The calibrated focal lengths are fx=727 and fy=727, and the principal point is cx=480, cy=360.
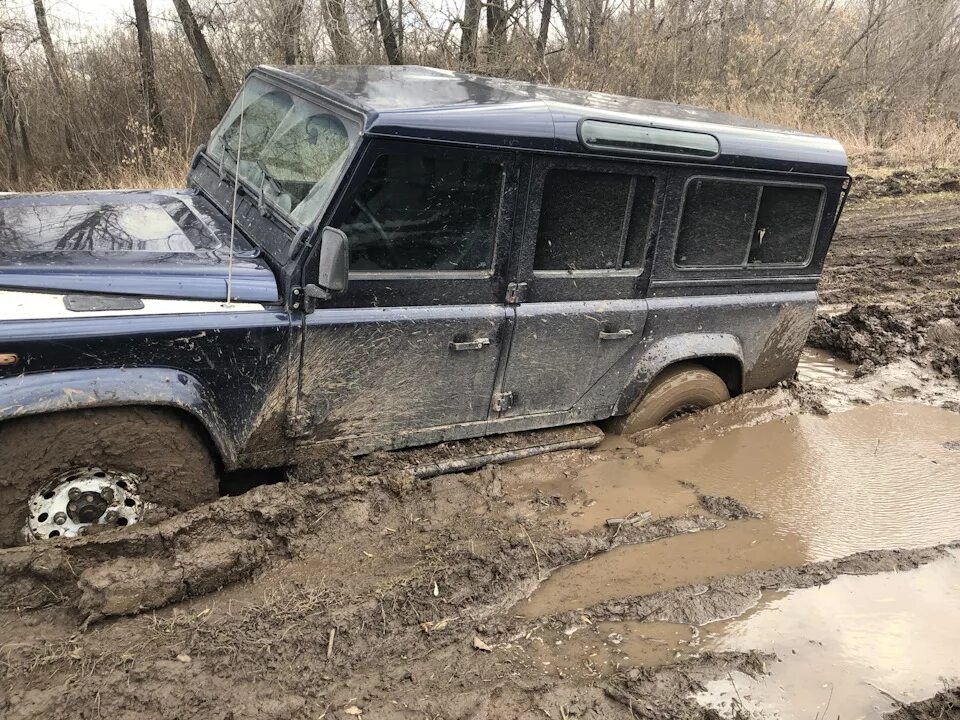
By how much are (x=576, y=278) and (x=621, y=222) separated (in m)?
0.38

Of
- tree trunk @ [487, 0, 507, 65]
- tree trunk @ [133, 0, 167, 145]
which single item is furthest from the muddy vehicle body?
tree trunk @ [487, 0, 507, 65]

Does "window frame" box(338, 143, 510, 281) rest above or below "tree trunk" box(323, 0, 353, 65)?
below

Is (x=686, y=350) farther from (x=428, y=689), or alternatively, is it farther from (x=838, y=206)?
(x=428, y=689)

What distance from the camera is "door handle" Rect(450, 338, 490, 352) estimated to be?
340 cm

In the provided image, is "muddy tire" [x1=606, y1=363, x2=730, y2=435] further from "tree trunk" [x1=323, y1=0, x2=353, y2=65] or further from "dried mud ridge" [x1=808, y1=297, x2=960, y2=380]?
"tree trunk" [x1=323, y1=0, x2=353, y2=65]

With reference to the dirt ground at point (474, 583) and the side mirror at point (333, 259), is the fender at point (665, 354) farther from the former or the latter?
the side mirror at point (333, 259)

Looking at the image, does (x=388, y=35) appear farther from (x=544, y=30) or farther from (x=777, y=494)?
(x=777, y=494)

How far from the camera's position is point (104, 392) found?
2680mm

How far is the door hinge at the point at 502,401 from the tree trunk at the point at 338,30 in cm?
897

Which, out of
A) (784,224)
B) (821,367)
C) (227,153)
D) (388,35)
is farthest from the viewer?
(388,35)

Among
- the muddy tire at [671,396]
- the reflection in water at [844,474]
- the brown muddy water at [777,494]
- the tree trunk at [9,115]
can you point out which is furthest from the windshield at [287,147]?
the tree trunk at [9,115]

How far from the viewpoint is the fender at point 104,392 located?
2557 mm

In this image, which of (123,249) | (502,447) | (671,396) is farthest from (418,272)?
(671,396)

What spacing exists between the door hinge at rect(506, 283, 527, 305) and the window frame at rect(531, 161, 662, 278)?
90 mm
